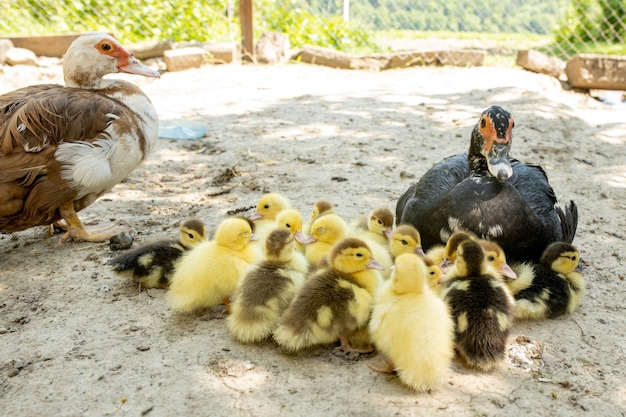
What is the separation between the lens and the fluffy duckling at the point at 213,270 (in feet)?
11.4

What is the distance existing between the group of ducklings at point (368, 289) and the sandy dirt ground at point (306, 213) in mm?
135

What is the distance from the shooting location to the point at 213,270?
350 cm

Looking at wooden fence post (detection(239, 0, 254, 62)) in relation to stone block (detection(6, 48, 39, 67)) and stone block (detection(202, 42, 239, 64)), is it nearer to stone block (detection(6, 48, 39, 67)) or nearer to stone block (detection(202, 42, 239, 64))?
stone block (detection(202, 42, 239, 64))

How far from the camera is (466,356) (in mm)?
3082

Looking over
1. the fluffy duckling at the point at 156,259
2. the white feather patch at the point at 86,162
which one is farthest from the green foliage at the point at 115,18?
the fluffy duckling at the point at 156,259

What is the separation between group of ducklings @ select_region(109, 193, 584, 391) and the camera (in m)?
2.93

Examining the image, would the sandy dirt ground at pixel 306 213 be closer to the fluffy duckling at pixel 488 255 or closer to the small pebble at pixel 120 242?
the small pebble at pixel 120 242

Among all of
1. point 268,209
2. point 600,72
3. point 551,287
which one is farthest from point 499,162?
point 600,72

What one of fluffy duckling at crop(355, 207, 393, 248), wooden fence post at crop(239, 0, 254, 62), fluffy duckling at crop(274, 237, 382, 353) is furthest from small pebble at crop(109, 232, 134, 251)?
wooden fence post at crop(239, 0, 254, 62)

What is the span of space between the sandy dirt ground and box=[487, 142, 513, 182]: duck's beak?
930 mm

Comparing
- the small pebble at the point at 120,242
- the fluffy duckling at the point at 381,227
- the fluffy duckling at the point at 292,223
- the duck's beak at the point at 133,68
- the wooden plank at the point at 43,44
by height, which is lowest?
the small pebble at the point at 120,242

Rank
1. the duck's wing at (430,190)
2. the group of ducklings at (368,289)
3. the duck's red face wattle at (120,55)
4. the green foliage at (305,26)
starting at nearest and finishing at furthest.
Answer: the group of ducklings at (368,289), the duck's wing at (430,190), the duck's red face wattle at (120,55), the green foliage at (305,26)

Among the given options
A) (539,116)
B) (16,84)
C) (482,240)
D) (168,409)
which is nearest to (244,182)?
(482,240)

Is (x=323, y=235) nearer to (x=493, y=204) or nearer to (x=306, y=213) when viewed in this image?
(x=493, y=204)
